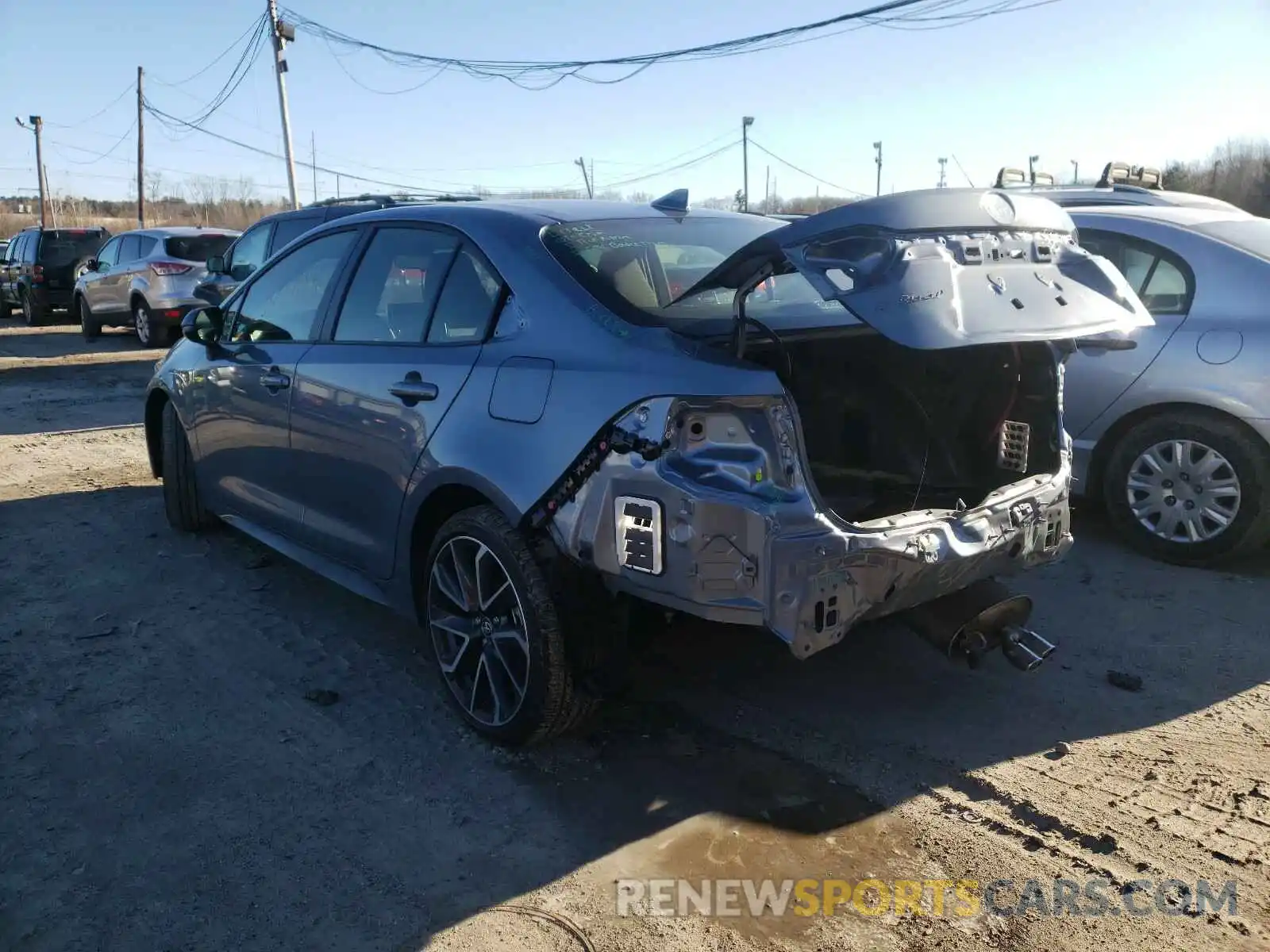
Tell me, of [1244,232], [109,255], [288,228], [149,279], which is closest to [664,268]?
[1244,232]

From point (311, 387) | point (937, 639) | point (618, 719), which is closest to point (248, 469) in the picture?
point (311, 387)

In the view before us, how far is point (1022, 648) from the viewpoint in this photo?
3.36m

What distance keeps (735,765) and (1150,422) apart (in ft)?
10.8

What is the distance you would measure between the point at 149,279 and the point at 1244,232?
14159 millimetres

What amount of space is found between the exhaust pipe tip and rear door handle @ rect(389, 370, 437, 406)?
6.88 ft

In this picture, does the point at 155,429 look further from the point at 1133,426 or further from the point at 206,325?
the point at 1133,426

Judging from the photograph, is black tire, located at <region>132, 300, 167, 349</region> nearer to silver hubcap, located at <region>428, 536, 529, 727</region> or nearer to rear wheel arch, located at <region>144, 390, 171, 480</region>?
rear wheel arch, located at <region>144, 390, 171, 480</region>

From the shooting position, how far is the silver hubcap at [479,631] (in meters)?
3.33

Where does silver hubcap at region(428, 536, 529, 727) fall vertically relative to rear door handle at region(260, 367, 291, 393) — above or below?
below

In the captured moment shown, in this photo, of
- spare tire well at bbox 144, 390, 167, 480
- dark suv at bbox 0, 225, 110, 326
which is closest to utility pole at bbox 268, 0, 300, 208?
dark suv at bbox 0, 225, 110, 326

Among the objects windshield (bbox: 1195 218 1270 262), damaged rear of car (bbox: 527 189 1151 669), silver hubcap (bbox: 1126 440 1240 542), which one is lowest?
silver hubcap (bbox: 1126 440 1240 542)

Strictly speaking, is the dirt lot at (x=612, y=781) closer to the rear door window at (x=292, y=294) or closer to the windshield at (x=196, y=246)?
the rear door window at (x=292, y=294)

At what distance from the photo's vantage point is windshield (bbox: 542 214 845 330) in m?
3.18

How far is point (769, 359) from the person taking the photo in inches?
126
